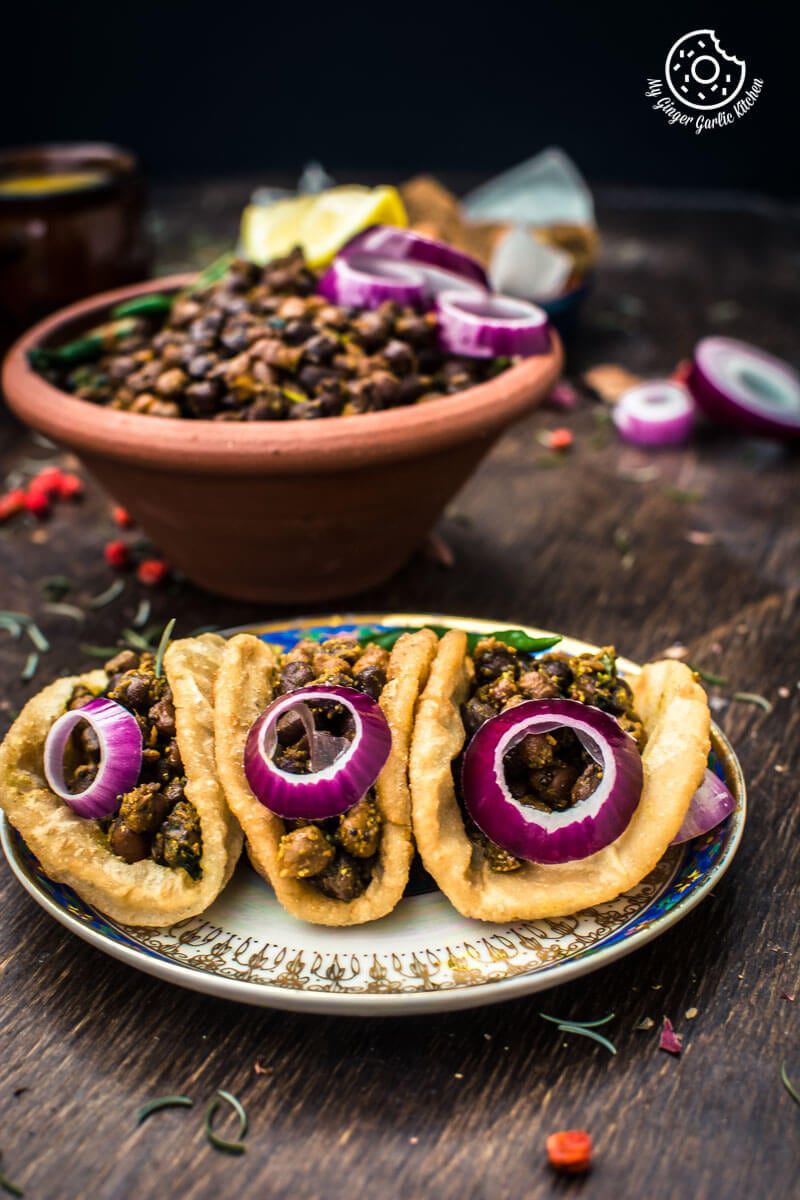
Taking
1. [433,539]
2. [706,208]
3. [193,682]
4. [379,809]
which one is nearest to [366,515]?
[433,539]

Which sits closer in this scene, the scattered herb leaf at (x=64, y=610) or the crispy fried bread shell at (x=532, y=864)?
the crispy fried bread shell at (x=532, y=864)

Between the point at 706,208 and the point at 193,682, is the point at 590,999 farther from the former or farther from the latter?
the point at 706,208

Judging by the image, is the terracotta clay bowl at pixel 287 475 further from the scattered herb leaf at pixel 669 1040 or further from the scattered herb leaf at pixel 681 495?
the scattered herb leaf at pixel 669 1040

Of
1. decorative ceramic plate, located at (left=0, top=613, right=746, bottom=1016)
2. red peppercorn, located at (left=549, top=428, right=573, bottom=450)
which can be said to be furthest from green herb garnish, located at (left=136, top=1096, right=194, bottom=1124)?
red peppercorn, located at (left=549, top=428, right=573, bottom=450)

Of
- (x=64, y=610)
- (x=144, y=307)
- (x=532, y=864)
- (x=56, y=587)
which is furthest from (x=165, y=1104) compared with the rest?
(x=144, y=307)

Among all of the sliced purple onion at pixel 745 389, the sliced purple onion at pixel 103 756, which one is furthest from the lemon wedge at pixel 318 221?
the sliced purple onion at pixel 103 756

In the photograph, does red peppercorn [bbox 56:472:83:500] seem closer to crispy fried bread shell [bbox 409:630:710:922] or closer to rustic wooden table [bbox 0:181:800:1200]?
rustic wooden table [bbox 0:181:800:1200]
